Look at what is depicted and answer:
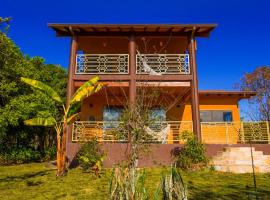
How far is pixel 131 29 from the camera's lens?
13664 mm

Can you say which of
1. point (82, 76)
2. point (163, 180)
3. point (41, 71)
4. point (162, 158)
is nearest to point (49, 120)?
point (82, 76)

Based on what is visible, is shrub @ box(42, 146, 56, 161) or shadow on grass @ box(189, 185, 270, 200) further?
shrub @ box(42, 146, 56, 161)

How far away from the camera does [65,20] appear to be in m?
13.7

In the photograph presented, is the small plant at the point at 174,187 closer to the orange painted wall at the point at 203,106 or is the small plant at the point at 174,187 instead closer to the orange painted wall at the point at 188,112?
the orange painted wall at the point at 188,112

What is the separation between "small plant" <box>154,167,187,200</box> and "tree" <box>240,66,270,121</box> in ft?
77.5

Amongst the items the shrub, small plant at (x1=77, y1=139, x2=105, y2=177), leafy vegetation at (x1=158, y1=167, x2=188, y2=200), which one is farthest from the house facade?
leafy vegetation at (x1=158, y1=167, x2=188, y2=200)

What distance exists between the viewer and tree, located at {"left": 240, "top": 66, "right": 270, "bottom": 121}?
2669 centimetres

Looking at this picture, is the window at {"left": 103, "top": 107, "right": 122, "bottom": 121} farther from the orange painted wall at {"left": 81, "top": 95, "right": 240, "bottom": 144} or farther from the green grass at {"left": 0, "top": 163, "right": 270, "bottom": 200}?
the green grass at {"left": 0, "top": 163, "right": 270, "bottom": 200}

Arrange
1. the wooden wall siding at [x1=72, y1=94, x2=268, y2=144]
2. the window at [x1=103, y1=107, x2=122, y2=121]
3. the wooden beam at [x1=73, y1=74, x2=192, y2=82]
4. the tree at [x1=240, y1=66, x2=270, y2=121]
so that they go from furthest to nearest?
1. the tree at [x1=240, y1=66, x2=270, y2=121]
2. the window at [x1=103, y1=107, x2=122, y2=121]
3. the wooden wall siding at [x1=72, y1=94, x2=268, y2=144]
4. the wooden beam at [x1=73, y1=74, x2=192, y2=82]

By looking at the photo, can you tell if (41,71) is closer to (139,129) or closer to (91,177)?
(91,177)

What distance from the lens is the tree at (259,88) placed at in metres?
26.7

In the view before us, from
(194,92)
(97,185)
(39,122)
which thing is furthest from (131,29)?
(97,185)

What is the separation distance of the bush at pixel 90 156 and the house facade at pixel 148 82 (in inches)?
35.6

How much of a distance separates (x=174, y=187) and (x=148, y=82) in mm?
9116
